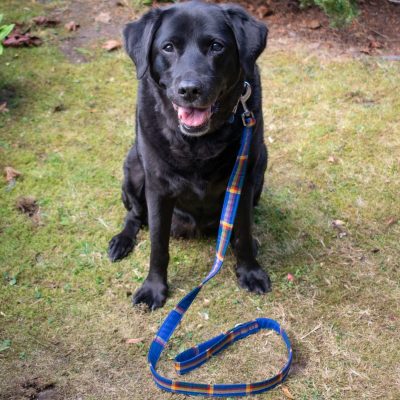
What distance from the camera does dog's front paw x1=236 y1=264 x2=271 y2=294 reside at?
10.1 feet

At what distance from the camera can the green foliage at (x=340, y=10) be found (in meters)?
4.83

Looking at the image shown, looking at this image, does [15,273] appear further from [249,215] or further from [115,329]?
[249,215]

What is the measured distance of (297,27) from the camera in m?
5.45

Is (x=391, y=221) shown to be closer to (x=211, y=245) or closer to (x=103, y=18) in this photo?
(x=211, y=245)

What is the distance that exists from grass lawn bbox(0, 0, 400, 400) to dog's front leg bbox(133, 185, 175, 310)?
0.24ft

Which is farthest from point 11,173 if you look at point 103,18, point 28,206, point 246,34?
Result: point 103,18

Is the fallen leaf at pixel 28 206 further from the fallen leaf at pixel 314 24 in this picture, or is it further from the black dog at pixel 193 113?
the fallen leaf at pixel 314 24

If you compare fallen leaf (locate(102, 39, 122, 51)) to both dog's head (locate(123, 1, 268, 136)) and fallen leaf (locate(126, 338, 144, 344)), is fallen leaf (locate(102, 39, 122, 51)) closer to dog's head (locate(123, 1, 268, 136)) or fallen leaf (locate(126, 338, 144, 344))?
dog's head (locate(123, 1, 268, 136))

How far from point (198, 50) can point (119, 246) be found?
4.36 feet

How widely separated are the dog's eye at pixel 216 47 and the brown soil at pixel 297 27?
9.54 ft

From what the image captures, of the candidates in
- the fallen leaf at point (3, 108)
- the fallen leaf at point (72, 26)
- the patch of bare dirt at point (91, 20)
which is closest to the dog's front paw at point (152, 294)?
the fallen leaf at point (3, 108)

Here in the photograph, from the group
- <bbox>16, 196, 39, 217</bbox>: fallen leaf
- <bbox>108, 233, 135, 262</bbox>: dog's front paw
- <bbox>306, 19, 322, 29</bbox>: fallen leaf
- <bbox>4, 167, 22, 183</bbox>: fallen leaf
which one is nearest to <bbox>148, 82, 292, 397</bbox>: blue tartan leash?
<bbox>108, 233, 135, 262</bbox>: dog's front paw

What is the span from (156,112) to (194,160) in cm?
29

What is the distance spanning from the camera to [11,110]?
14.7ft
